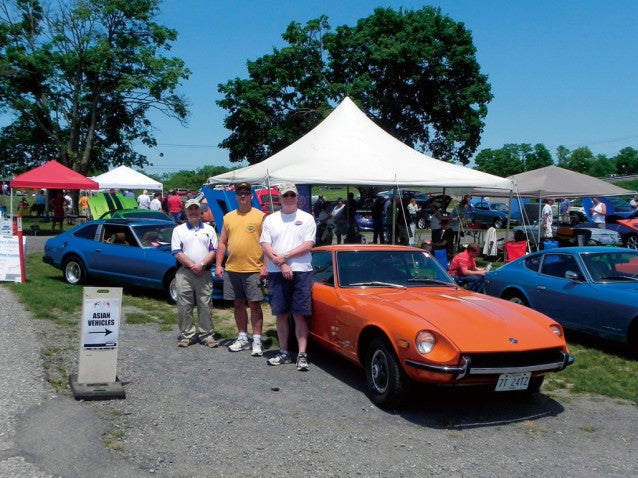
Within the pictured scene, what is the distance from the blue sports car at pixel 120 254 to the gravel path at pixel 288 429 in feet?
12.7

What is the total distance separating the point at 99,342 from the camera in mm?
5582

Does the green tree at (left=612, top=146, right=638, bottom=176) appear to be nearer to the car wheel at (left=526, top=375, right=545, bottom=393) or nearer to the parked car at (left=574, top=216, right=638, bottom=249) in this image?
the parked car at (left=574, top=216, right=638, bottom=249)

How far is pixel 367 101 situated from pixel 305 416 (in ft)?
95.4

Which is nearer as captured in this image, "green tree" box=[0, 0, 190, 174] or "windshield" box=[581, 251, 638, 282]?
"windshield" box=[581, 251, 638, 282]


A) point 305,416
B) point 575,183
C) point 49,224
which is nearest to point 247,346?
point 305,416

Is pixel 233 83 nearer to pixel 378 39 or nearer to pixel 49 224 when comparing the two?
pixel 378 39

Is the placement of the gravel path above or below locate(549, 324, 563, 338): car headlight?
below

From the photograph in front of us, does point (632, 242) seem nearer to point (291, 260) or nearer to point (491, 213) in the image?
point (491, 213)

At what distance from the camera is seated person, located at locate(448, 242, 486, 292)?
9867 millimetres

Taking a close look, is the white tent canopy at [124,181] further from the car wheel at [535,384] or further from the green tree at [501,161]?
the green tree at [501,161]

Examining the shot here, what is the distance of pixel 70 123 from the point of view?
110ft

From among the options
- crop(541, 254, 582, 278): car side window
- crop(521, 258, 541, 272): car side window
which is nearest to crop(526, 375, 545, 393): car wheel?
crop(541, 254, 582, 278): car side window

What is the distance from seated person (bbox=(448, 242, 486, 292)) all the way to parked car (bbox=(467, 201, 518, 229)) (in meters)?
22.4

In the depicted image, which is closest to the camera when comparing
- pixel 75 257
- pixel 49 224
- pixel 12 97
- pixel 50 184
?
pixel 75 257
